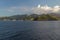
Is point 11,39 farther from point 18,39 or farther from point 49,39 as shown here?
point 49,39

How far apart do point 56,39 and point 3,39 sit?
14.6 meters

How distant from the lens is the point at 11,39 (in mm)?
41031

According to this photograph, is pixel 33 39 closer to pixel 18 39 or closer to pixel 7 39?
pixel 18 39

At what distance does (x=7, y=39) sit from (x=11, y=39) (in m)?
1.12

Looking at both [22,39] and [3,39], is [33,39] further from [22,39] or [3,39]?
[3,39]

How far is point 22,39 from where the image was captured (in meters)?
41.6

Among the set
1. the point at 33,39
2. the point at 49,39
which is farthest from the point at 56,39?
the point at 33,39

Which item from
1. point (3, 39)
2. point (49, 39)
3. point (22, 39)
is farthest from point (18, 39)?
point (49, 39)

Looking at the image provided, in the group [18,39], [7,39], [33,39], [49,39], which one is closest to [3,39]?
[7,39]

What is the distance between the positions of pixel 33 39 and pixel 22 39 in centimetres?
308

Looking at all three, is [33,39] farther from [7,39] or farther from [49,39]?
[7,39]

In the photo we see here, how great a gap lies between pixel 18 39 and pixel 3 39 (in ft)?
13.5

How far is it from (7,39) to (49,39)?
11612 mm

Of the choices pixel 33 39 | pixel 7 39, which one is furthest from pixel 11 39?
pixel 33 39
